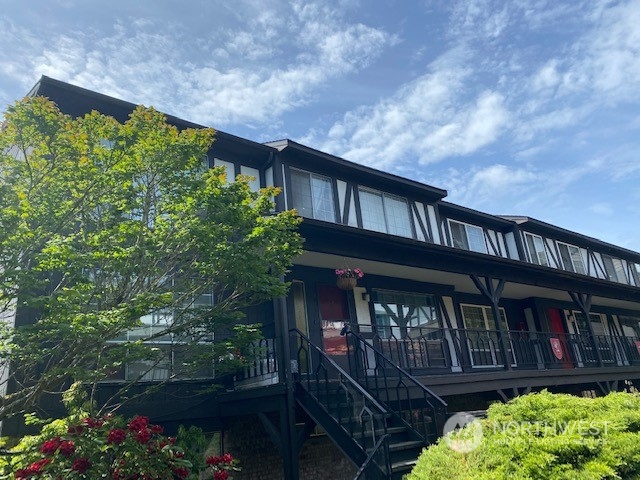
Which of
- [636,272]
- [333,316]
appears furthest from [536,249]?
[333,316]

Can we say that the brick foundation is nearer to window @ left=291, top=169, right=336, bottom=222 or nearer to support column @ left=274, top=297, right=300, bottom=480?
support column @ left=274, top=297, right=300, bottom=480

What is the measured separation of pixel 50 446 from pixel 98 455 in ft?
1.63

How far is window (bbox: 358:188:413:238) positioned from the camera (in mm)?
12750

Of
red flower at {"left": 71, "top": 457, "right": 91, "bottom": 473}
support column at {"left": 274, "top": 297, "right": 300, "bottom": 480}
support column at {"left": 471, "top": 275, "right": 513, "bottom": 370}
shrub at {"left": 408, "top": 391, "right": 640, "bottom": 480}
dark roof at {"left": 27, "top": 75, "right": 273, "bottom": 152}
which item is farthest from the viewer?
support column at {"left": 471, "top": 275, "right": 513, "bottom": 370}

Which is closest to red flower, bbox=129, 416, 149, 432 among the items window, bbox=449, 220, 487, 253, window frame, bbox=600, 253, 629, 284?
window, bbox=449, 220, 487, 253

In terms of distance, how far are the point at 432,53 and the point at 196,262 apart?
7.25m

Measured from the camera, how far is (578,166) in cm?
1662

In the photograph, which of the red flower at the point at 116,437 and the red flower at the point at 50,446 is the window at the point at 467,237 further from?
the red flower at the point at 50,446

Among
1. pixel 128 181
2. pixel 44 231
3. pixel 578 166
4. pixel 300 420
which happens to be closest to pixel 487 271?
pixel 300 420

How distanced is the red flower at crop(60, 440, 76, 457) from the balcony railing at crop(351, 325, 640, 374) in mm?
6620

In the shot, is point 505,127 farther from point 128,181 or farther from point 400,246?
Answer: point 128,181

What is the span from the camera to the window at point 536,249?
18.4m

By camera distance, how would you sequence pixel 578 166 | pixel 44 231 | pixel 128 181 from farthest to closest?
pixel 578 166
pixel 128 181
pixel 44 231

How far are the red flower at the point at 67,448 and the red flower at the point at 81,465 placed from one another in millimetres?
114
